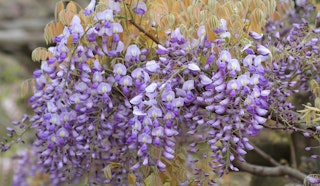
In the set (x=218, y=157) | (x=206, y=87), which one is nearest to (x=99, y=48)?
(x=206, y=87)

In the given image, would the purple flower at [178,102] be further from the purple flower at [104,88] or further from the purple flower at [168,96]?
the purple flower at [104,88]

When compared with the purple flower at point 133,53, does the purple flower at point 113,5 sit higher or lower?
higher

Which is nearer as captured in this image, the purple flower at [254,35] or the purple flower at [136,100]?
the purple flower at [136,100]

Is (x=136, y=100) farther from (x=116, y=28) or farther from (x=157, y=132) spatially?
(x=116, y=28)

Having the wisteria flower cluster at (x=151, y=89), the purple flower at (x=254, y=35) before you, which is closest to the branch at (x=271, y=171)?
the wisteria flower cluster at (x=151, y=89)

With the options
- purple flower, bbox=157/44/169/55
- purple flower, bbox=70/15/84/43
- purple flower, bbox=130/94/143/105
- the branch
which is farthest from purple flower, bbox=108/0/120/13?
the branch

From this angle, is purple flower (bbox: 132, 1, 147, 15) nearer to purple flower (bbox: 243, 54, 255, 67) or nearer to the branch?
purple flower (bbox: 243, 54, 255, 67)

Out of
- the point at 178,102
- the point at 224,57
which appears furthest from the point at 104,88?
the point at 224,57
